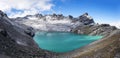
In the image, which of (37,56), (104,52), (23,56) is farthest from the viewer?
(37,56)

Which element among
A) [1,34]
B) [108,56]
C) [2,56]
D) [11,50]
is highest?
[1,34]

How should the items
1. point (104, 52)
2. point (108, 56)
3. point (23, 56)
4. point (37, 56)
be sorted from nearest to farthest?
point (108, 56)
point (104, 52)
point (23, 56)
point (37, 56)

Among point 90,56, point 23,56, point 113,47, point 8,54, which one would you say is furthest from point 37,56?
point 113,47

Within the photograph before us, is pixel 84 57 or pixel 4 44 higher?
pixel 4 44

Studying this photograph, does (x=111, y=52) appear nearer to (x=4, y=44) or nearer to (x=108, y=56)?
(x=108, y=56)

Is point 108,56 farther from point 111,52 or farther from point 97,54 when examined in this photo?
point 97,54

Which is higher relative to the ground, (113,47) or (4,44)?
(4,44)

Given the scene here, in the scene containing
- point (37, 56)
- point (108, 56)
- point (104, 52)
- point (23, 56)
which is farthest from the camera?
point (37, 56)

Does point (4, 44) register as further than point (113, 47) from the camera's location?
Yes

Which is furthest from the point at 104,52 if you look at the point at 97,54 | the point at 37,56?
the point at 37,56
